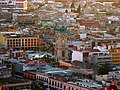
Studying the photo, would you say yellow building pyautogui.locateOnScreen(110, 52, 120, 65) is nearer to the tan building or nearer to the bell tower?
the bell tower

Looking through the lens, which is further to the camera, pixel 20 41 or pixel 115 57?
pixel 20 41

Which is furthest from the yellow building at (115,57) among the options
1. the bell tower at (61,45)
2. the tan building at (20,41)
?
the tan building at (20,41)

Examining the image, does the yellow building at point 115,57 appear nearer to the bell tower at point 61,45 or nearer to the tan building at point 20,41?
the bell tower at point 61,45

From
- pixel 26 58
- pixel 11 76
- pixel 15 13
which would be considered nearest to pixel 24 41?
pixel 26 58

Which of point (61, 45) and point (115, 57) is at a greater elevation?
point (61, 45)

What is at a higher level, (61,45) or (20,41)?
(61,45)

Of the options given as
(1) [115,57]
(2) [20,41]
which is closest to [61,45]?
(1) [115,57]

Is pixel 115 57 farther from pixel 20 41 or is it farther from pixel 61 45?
pixel 20 41

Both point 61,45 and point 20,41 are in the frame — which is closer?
point 61,45

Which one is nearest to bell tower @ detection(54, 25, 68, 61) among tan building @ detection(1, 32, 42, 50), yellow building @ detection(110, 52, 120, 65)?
yellow building @ detection(110, 52, 120, 65)

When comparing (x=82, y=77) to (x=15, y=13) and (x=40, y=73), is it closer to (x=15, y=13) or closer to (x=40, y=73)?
(x=40, y=73)

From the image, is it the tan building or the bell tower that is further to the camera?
the tan building
